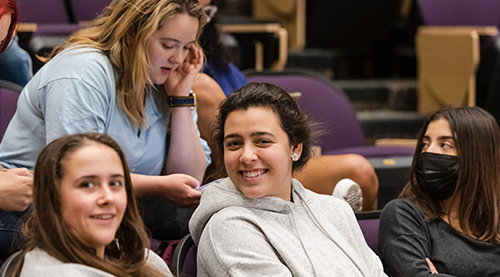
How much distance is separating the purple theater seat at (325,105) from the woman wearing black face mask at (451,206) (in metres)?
0.92

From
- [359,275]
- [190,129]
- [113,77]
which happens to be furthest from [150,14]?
[359,275]

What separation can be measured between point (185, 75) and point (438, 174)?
2.69 feet

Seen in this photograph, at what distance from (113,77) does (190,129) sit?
30 cm

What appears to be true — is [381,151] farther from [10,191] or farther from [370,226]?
[10,191]

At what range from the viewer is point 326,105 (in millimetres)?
2723

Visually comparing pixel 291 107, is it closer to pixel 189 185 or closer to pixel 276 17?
pixel 189 185

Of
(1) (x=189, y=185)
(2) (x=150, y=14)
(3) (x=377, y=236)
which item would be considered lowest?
(3) (x=377, y=236)

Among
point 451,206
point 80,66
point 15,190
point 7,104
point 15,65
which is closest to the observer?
point 15,190

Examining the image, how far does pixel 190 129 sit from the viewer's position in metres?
1.78

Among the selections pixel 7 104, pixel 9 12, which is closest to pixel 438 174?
pixel 9 12

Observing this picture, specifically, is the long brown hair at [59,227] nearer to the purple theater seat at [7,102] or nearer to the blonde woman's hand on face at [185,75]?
the blonde woman's hand on face at [185,75]

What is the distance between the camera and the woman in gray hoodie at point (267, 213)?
1261 mm

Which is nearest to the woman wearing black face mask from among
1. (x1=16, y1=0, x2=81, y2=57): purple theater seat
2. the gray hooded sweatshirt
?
the gray hooded sweatshirt

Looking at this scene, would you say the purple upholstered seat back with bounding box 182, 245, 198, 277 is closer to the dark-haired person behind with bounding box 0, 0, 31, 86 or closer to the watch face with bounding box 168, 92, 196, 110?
the watch face with bounding box 168, 92, 196, 110
